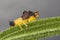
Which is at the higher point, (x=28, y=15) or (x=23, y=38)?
(x=28, y=15)

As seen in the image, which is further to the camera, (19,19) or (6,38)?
(19,19)

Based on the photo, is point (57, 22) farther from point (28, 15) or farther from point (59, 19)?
point (28, 15)

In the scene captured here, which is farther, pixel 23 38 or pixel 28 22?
pixel 28 22

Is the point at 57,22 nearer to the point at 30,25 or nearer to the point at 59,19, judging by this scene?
the point at 59,19

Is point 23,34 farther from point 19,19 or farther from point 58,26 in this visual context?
point 58,26

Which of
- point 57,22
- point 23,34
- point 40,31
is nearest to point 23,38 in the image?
point 23,34

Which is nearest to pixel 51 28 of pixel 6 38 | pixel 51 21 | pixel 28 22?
pixel 51 21

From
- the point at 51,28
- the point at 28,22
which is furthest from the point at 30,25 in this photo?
the point at 51,28
